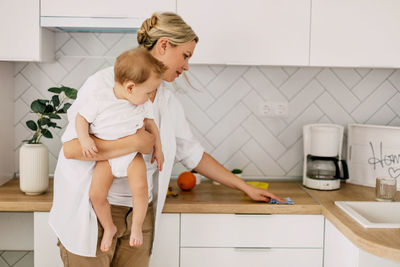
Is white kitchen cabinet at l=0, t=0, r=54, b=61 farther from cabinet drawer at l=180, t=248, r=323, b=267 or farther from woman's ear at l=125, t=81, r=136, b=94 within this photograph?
cabinet drawer at l=180, t=248, r=323, b=267

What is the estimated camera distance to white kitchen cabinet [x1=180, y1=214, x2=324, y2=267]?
2.11 metres

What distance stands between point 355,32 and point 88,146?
1.44 m

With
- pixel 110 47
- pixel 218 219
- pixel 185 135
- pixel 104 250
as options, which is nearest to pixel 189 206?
pixel 218 219

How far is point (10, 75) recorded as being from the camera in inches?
100

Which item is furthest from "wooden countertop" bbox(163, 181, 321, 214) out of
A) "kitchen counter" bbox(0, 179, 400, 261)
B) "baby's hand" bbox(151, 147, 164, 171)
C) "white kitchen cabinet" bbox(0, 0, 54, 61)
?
"white kitchen cabinet" bbox(0, 0, 54, 61)

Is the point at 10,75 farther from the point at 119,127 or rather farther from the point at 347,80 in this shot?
the point at 347,80

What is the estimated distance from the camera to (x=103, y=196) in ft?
5.49

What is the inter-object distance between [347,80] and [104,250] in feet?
5.62

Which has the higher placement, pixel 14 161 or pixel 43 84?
pixel 43 84

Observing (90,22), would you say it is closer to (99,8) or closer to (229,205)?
(99,8)

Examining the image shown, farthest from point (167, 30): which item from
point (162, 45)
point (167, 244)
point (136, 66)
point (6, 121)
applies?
point (6, 121)

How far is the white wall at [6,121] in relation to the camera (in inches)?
95.9

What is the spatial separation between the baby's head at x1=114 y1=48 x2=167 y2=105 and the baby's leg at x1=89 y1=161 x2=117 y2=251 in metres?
0.28

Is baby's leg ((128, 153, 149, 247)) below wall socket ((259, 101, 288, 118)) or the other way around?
below
